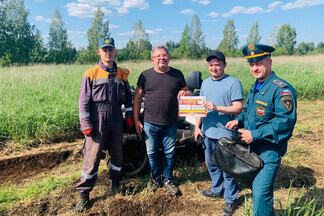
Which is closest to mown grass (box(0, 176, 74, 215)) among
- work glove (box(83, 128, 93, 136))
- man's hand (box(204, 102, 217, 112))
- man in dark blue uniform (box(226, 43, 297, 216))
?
work glove (box(83, 128, 93, 136))

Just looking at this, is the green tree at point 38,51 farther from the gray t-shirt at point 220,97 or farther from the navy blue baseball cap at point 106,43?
the gray t-shirt at point 220,97

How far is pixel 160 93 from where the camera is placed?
2.67m

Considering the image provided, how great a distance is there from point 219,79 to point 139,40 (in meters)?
29.4

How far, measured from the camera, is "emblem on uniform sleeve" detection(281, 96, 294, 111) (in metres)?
1.68

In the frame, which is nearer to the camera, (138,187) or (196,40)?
(138,187)

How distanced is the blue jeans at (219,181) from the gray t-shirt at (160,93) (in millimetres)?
559

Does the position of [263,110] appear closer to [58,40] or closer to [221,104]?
[221,104]

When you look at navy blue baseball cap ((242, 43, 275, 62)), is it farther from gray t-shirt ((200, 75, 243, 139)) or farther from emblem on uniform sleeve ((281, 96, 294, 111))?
gray t-shirt ((200, 75, 243, 139))

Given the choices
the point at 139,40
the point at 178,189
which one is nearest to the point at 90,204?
the point at 178,189

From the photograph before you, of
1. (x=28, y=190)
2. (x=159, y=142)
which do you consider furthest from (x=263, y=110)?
(x=28, y=190)

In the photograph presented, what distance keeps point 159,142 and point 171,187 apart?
613 mm

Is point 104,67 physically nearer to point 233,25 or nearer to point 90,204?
point 90,204

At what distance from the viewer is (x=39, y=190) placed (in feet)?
9.41

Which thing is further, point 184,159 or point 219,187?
point 184,159
